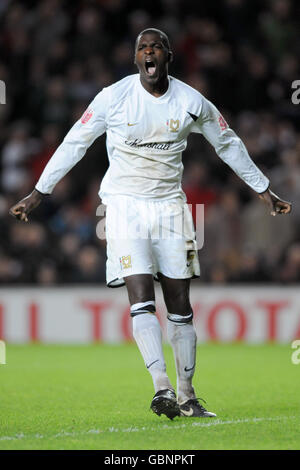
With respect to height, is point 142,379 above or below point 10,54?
below

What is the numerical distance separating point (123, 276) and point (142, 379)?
276 centimetres

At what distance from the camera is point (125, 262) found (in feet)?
19.6

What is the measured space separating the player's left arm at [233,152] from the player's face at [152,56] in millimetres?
454

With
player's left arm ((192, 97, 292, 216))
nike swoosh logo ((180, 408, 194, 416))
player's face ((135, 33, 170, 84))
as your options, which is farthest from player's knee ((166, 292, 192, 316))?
player's face ((135, 33, 170, 84))

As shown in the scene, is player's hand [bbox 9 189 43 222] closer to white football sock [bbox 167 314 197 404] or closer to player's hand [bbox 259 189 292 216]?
white football sock [bbox 167 314 197 404]

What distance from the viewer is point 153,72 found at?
6.03 metres

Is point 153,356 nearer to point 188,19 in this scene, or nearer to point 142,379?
point 142,379

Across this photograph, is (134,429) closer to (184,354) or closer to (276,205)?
(184,354)

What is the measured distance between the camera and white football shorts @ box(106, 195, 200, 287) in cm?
600

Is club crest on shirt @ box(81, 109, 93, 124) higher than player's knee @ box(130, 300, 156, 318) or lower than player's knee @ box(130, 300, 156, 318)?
higher

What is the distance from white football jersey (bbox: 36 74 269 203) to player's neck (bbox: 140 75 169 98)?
0.03 m

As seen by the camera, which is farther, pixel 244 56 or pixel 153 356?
pixel 244 56
